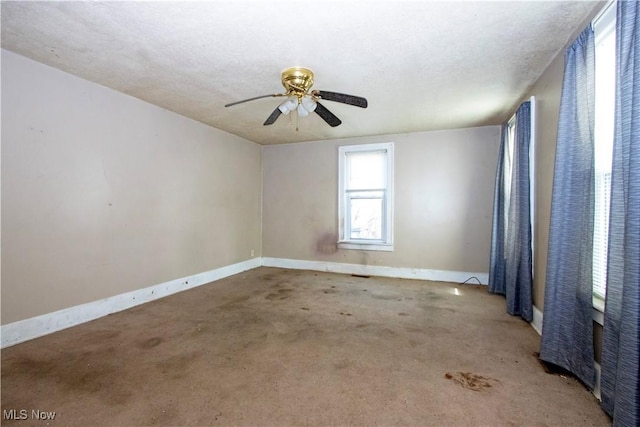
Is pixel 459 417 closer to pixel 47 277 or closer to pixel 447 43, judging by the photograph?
pixel 447 43

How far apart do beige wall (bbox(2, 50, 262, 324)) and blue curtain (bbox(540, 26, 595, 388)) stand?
161 inches

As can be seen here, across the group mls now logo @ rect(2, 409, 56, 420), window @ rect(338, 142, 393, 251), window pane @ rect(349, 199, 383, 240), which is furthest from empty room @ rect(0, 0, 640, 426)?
window pane @ rect(349, 199, 383, 240)

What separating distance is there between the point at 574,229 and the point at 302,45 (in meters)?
2.35

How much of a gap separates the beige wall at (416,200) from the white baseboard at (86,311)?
199 cm

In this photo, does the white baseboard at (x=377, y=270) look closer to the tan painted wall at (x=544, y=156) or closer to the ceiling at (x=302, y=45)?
the tan painted wall at (x=544, y=156)

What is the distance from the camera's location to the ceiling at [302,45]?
6.23 ft

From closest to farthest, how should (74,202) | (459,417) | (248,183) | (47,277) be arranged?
1. (459,417)
2. (47,277)
3. (74,202)
4. (248,183)

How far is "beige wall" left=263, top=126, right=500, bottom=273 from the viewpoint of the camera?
4.59m

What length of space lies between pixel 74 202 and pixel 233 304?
1.95 m

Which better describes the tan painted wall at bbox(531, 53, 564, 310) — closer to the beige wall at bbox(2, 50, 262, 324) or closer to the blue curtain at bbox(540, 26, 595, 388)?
the blue curtain at bbox(540, 26, 595, 388)

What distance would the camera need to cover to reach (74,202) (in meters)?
2.88

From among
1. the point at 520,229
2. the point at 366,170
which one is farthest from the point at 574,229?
the point at 366,170

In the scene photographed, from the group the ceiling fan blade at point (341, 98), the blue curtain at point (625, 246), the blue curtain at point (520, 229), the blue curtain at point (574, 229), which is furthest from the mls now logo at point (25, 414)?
the blue curtain at point (520, 229)

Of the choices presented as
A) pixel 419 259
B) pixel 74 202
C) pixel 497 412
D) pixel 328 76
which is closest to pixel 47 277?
pixel 74 202
